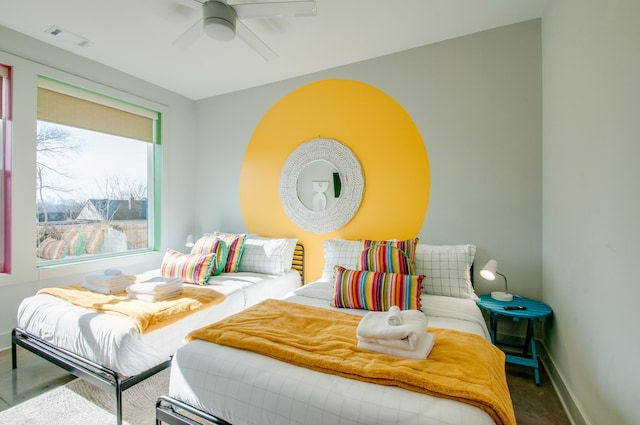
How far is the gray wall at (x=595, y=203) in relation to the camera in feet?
4.06

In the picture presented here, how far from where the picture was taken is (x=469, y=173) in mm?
2748

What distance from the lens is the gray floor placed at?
1886 mm

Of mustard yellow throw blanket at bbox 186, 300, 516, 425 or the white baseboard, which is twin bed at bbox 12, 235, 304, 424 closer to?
mustard yellow throw blanket at bbox 186, 300, 516, 425

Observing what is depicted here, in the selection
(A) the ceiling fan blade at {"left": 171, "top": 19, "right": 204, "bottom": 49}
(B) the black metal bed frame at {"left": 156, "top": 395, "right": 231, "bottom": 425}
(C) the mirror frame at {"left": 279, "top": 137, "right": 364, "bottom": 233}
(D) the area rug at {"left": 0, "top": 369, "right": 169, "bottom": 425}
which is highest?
(A) the ceiling fan blade at {"left": 171, "top": 19, "right": 204, "bottom": 49}

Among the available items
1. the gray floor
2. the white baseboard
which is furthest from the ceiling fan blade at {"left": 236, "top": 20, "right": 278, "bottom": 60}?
the white baseboard

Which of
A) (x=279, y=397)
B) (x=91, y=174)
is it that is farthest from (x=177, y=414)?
(x=91, y=174)

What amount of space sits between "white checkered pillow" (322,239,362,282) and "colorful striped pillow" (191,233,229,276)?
3.51 feet

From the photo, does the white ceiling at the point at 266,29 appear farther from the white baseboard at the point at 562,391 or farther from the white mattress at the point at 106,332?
the white baseboard at the point at 562,391

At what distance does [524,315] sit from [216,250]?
8.72ft

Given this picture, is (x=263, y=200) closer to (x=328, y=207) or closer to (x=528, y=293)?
(x=328, y=207)

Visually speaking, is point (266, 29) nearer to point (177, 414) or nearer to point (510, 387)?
point (177, 414)

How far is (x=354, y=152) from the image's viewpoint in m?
3.24

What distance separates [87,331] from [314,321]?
1.41 m

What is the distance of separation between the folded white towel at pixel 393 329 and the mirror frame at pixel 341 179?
1691 mm
